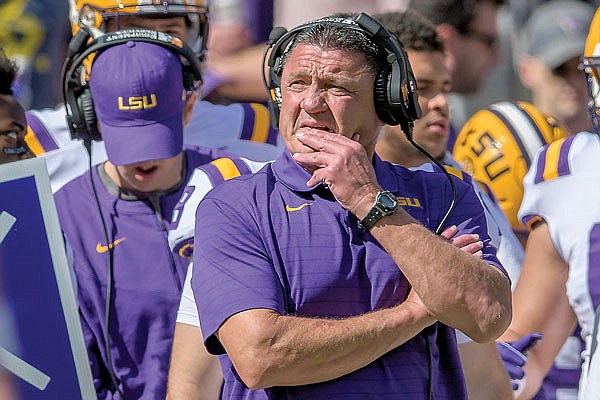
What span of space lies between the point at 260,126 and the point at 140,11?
603 millimetres

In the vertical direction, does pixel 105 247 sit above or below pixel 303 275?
below

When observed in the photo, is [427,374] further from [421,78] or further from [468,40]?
[468,40]

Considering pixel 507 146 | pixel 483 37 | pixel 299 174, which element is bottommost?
pixel 483 37

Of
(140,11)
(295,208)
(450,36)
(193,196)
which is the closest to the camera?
(295,208)

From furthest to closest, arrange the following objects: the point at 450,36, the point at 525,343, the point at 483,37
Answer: the point at 483,37 < the point at 450,36 < the point at 525,343

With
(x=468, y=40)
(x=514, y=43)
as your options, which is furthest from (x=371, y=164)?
(x=514, y=43)

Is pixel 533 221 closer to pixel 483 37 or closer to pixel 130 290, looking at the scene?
pixel 130 290

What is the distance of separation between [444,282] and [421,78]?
1.80 meters

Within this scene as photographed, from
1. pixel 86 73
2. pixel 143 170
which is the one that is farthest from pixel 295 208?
pixel 86 73

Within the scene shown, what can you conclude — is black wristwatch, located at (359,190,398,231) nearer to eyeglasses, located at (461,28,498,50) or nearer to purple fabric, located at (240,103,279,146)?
purple fabric, located at (240,103,279,146)

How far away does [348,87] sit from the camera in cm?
336

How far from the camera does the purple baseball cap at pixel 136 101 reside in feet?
13.8

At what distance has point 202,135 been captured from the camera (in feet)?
16.3

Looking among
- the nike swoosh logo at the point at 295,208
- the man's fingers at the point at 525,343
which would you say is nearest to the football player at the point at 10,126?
the nike swoosh logo at the point at 295,208
